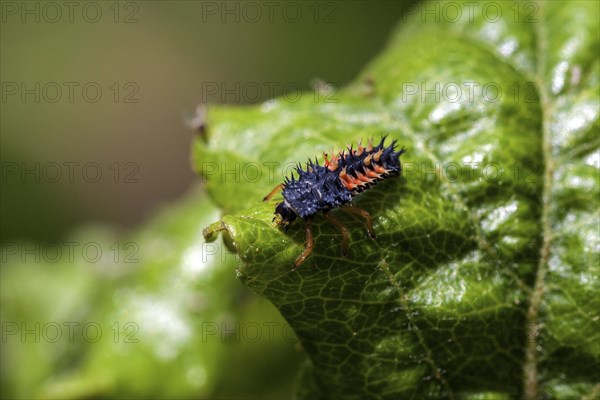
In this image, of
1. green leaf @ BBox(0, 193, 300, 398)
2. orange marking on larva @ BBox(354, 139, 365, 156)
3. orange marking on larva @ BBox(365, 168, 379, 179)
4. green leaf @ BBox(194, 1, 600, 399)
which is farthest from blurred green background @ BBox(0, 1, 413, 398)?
orange marking on larva @ BBox(365, 168, 379, 179)

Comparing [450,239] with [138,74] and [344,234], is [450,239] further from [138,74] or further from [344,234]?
[138,74]

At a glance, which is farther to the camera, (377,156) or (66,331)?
(66,331)

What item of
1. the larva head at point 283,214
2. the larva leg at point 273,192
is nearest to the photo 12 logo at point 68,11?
the larva leg at point 273,192

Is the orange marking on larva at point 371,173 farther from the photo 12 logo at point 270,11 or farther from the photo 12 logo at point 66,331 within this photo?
the photo 12 logo at point 270,11

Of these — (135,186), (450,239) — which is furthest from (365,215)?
(135,186)

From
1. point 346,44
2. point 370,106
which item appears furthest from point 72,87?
point 370,106

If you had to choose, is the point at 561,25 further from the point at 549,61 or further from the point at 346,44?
the point at 346,44
